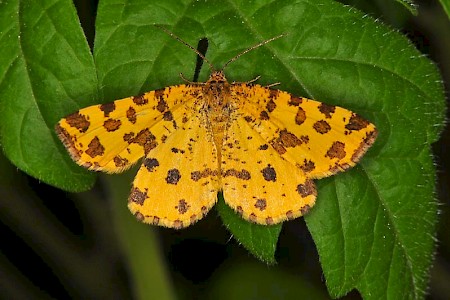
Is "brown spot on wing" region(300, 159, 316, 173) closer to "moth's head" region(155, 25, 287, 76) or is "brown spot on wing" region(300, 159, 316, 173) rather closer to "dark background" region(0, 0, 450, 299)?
"moth's head" region(155, 25, 287, 76)

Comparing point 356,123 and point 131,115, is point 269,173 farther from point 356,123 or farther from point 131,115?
point 131,115

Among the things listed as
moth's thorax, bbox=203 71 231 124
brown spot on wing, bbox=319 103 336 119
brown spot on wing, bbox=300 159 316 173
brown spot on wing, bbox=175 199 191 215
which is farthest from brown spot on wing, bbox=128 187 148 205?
brown spot on wing, bbox=319 103 336 119

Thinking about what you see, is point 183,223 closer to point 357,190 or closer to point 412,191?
point 357,190

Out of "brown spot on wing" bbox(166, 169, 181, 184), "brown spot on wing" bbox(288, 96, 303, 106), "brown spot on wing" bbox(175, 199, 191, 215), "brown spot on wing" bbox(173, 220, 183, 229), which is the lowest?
"brown spot on wing" bbox(173, 220, 183, 229)

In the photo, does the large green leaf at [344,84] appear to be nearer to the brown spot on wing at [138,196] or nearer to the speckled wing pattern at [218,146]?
the speckled wing pattern at [218,146]

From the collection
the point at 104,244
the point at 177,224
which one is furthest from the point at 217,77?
the point at 104,244

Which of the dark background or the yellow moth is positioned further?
the dark background

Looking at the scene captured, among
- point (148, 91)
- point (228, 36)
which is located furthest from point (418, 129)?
point (148, 91)

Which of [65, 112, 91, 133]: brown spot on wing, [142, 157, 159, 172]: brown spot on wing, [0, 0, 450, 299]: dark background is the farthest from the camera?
[0, 0, 450, 299]: dark background
